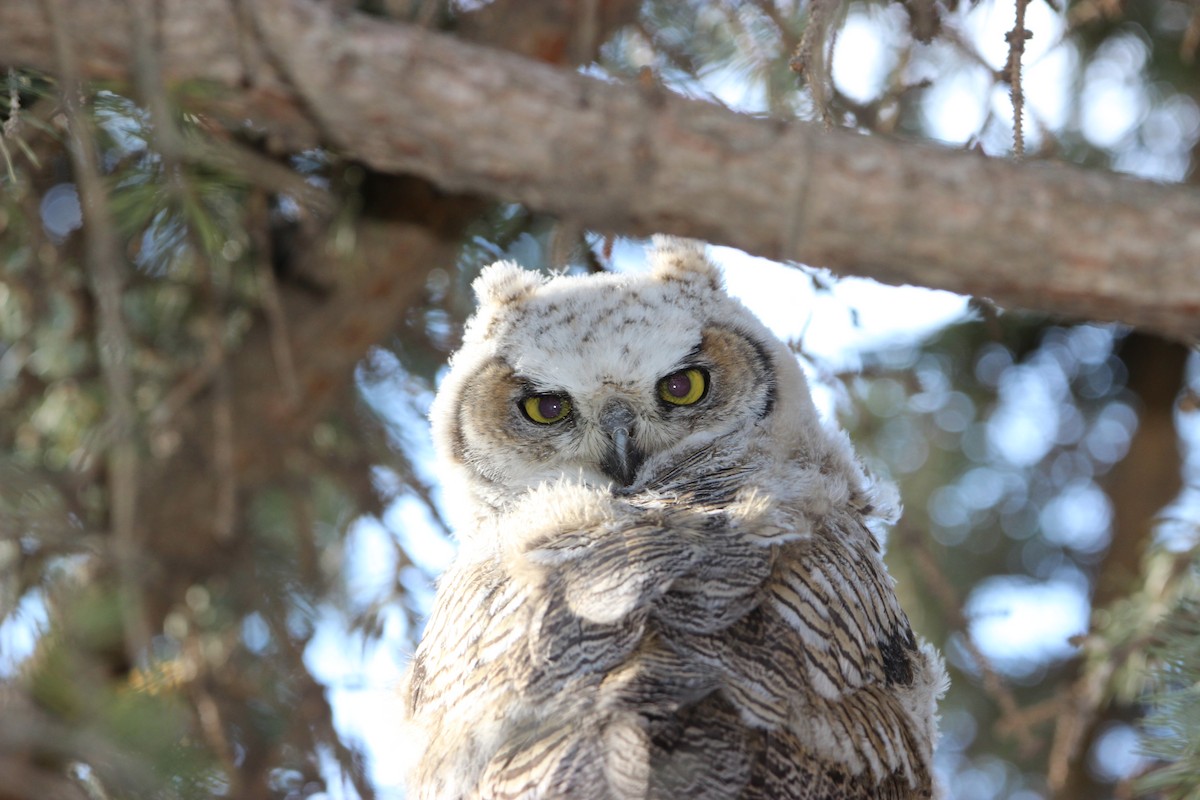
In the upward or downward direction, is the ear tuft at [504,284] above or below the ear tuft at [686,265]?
below

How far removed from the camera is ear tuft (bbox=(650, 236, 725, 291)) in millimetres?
2824

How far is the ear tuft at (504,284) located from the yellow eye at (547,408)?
297mm

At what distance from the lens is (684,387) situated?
258 centimetres

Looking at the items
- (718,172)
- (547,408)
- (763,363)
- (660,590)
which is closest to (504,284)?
(547,408)

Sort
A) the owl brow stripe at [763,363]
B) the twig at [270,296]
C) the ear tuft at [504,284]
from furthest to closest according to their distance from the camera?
the ear tuft at [504,284] < the twig at [270,296] < the owl brow stripe at [763,363]

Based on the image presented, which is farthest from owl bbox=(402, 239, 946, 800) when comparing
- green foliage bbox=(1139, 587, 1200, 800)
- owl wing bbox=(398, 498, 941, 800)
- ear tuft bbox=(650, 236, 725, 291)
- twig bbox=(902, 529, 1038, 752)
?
green foliage bbox=(1139, 587, 1200, 800)

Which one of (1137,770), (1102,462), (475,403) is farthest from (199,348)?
(1102,462)

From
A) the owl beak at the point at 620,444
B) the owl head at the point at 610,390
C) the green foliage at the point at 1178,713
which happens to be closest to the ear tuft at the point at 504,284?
the owl head at the point at 610,390

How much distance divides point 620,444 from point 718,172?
31.9 inches

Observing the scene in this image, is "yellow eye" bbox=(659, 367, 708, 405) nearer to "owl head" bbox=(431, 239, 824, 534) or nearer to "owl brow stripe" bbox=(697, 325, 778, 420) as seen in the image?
"owl head" bbox=(431, 239, 824, 534)

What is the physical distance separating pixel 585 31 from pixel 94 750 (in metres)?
1.62

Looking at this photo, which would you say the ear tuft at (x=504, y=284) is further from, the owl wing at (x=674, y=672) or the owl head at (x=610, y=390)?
the owl wing at (x=674, y=672)

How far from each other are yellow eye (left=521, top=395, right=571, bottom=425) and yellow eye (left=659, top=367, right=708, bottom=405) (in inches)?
9.0

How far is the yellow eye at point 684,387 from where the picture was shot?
8.43 feet
